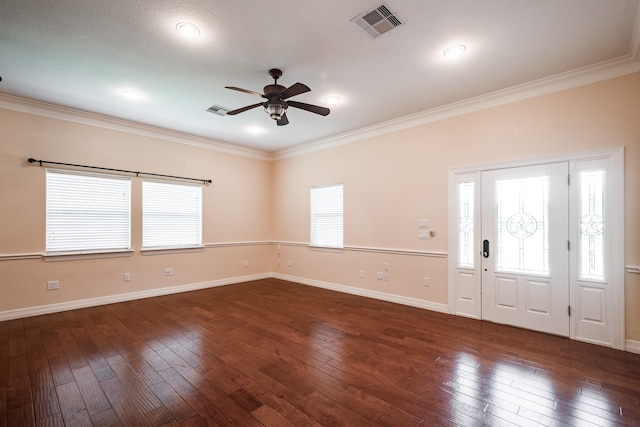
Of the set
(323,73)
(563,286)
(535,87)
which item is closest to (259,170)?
(323,73)

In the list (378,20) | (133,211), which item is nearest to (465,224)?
(378,20)

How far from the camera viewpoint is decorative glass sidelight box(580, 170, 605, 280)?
3.21 m

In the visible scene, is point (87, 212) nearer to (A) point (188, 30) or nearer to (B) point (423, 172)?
(A) point (188, 30)

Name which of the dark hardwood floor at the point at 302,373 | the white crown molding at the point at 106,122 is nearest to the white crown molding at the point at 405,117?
the white crown molding at the point at 106,122

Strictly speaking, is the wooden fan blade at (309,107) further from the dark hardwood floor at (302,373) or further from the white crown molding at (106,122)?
the white crown molding at (106,122)

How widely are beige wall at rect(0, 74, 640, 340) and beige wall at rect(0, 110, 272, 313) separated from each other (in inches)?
0.6

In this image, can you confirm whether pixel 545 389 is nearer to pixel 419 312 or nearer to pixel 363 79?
pixel 419 312

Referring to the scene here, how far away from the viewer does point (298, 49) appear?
2885mm

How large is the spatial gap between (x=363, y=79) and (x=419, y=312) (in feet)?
11.1

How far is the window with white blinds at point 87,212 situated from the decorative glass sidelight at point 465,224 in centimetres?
545

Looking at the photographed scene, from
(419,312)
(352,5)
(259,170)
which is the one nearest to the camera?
(352,5)

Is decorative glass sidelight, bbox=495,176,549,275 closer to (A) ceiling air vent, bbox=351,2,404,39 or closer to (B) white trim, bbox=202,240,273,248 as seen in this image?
(A) ceiling air vent, bbox=351,2,404,39

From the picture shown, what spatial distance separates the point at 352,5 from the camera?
2.30 m

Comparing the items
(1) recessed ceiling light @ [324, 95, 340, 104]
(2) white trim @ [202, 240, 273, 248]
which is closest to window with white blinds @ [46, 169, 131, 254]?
(2) white trim @ [202, 240, 273, 248]
